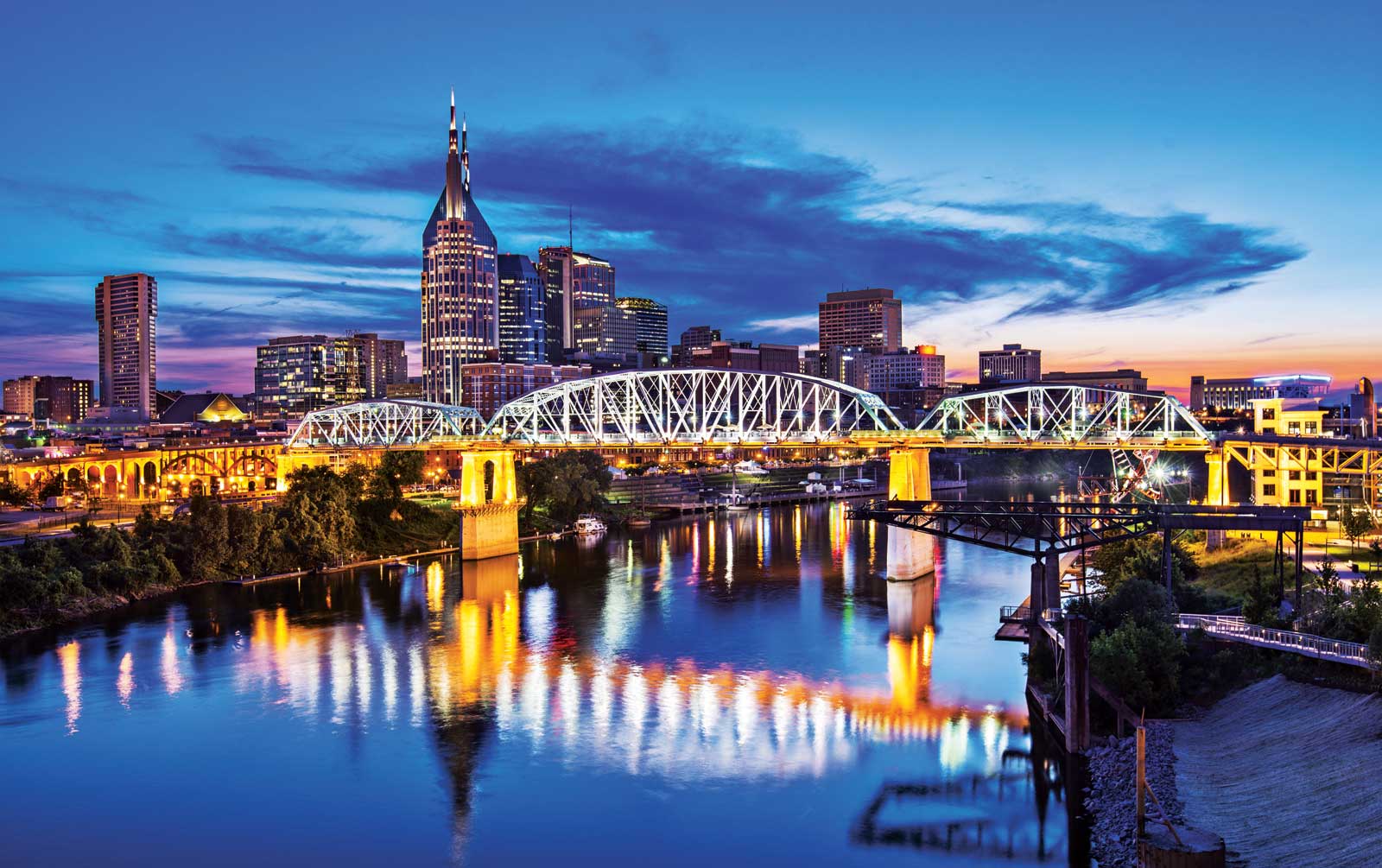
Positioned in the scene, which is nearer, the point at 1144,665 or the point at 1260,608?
the point at 1144,665

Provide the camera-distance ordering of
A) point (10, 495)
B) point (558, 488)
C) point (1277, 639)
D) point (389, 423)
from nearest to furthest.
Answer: point (1277, 639) → point (10, 495) → point (558, 488) → point (389, 423)

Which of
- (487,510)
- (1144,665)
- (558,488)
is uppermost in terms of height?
(558,488)

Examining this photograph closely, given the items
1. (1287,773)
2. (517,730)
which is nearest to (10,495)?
(517,730)

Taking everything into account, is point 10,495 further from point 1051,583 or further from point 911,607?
point 1051,583

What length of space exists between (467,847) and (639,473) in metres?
105

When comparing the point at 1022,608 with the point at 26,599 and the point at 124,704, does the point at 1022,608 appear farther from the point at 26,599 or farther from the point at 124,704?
the point at 26,599

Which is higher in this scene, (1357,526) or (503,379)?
(503,379)

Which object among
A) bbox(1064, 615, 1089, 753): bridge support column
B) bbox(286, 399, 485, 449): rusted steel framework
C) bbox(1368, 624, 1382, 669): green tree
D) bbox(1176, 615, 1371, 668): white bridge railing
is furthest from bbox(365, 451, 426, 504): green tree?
bbox(1368, 624, 1382, 669): green tree

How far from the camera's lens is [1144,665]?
106 ft

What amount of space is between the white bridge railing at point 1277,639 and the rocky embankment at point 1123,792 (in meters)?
4.41

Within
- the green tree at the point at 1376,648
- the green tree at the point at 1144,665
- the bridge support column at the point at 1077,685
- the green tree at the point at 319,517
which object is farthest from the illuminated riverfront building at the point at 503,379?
the green tree at the point at 1376,648

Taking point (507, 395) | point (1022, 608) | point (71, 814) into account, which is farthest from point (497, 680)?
point (507, 395)

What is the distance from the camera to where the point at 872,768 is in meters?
32.8

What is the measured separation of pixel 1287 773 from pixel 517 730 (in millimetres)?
22853
